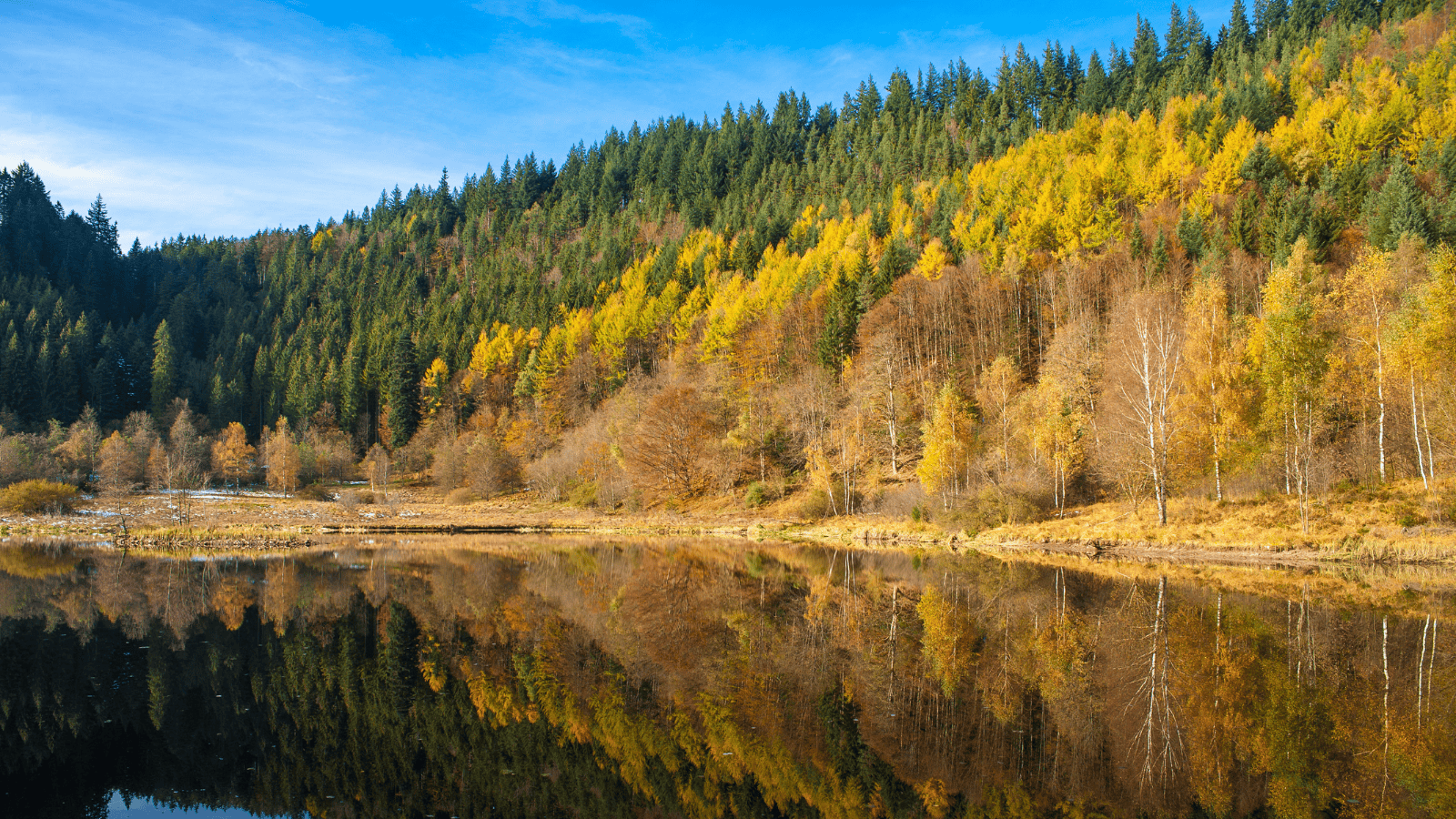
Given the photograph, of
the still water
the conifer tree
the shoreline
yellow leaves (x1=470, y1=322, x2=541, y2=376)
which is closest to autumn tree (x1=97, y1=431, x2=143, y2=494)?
the shoreline

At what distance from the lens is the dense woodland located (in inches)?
1325

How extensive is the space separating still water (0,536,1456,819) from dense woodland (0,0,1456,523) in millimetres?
16137

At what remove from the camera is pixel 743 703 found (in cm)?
1109

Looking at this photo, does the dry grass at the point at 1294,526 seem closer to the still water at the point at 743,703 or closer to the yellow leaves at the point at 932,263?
the still water at the point at 743,703

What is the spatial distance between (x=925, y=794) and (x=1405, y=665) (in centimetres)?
959

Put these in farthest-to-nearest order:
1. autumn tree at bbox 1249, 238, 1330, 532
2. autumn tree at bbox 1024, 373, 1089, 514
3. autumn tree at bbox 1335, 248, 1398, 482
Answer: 1. autumn tree at bbox 1024, 373, 1089, 514
2. autumn tree at bbox 1249, 238, 1330, 532
3. autumn tree at bbox 1335, 248, 1398, 482

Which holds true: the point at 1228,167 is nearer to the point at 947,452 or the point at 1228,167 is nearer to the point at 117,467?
the point at 947,452

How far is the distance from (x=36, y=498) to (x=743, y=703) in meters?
60.8

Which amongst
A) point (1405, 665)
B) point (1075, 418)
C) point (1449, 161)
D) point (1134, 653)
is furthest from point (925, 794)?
point (1449, 161)

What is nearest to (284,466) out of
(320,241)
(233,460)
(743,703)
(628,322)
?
(233,460)

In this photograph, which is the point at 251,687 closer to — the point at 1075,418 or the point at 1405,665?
the point at 1405,665

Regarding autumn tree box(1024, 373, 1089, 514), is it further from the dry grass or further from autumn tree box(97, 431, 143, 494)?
autumn tree box(97, 431, 143, 494)

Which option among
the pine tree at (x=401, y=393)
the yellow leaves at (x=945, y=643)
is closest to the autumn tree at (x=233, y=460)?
the pine tree at (x=401, y=393)

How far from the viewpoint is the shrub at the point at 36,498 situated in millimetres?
48500
